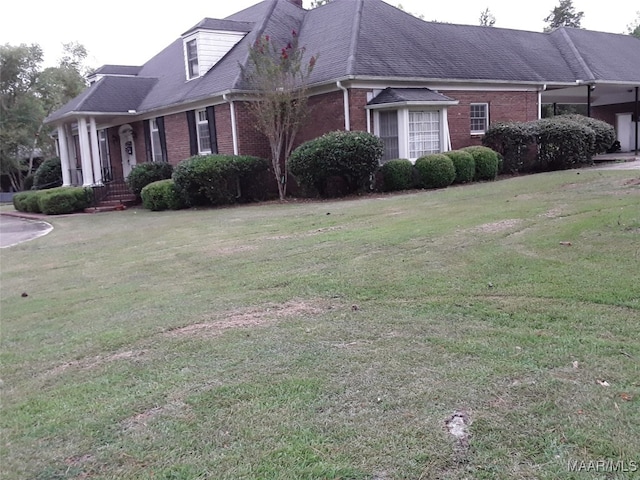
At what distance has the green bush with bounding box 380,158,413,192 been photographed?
16.0 m

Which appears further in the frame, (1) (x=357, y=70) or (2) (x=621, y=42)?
(2) (x=621, y=42)

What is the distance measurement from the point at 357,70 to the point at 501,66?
23.7ft

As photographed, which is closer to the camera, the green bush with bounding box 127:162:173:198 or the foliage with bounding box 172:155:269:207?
the foliage with bounding box 172:155:269:207

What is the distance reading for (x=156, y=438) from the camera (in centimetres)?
321

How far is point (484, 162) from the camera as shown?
55.4 ft

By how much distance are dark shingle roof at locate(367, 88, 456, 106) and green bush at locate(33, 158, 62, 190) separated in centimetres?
1896

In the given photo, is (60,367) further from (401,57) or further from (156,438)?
(401,57)

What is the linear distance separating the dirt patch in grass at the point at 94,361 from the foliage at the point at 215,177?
12.0 m

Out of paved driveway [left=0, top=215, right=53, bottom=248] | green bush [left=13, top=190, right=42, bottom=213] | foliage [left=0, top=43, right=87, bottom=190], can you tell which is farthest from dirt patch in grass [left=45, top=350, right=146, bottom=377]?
foliage [left=0, top=43, right=87, bottom=190]

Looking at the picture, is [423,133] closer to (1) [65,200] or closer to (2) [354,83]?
(2) [354,83]

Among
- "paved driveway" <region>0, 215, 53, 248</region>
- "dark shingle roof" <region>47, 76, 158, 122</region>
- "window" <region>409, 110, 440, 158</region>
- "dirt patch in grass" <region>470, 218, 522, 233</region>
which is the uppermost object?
"dark shingle roof" <region>47, 76, 158, 122</region>

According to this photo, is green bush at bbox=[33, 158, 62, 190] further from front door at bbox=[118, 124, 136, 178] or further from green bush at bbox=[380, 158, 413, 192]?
green bush at bbox=[380, 158, 413, 192]

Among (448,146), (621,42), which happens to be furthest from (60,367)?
(621,42)

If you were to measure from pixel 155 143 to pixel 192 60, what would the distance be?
3812 mm
